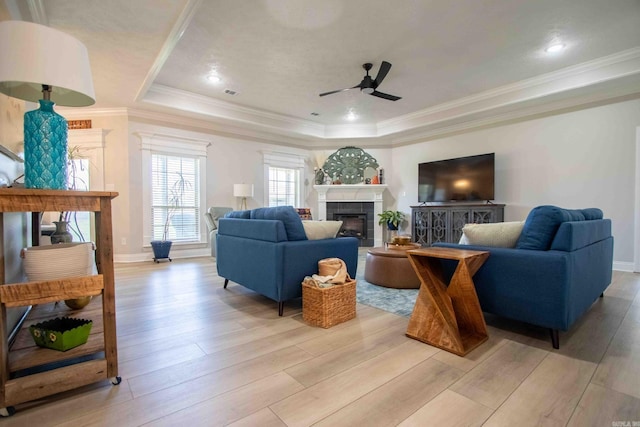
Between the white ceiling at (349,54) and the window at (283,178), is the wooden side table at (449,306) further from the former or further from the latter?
the window at (283,178)

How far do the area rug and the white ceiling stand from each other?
2873 millimetres

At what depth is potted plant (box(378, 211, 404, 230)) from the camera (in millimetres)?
6641

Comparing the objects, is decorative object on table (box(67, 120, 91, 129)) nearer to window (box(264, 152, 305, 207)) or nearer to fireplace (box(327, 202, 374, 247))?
window (box(264, 152, 305, 207))

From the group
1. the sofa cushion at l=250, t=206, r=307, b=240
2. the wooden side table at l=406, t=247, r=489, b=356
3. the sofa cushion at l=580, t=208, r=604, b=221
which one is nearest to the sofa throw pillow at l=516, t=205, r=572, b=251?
the wooden side table at l=406, t=247, r=489, b=356

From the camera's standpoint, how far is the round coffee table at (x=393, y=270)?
3143 mm

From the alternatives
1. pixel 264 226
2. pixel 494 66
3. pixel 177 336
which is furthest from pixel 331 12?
pixel 177 336

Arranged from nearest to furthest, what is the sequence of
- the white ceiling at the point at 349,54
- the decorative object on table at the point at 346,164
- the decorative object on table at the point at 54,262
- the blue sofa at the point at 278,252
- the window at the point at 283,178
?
the decorative object on table at the point at 54,262 → the blue sofa at the point at 278,252 → the white ceiling at the point at 349,54 → the window at the point at 283,178 → the decorative object on table at the point at 346,164

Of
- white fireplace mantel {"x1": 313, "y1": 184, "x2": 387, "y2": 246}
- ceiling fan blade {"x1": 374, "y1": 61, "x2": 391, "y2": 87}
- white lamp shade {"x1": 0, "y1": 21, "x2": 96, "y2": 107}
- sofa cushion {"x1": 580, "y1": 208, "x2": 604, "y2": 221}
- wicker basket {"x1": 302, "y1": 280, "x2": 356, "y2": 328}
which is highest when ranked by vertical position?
ceiling fan blade {"x1": 374, "y1": 61, "x2": 391, "y2": 87}

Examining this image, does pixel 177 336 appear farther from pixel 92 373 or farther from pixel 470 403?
pixel 470 403

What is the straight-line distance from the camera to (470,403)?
1294 millimetres

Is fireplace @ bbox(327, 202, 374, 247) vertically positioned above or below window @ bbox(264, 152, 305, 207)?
below

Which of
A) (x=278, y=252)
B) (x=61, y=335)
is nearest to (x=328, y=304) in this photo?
(x=278, y=252)

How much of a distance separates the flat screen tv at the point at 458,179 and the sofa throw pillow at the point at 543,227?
372 cm

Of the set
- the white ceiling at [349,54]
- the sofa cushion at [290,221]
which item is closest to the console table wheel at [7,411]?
the sofa cushion at [290,221]
